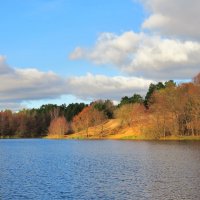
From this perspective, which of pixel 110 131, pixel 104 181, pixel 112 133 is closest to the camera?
pixel 104 181

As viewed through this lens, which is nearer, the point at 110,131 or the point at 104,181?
the point at 104,181

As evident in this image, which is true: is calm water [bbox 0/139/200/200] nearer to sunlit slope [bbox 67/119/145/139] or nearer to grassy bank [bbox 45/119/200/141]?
grassy bank [bbox 45/119/200/141]

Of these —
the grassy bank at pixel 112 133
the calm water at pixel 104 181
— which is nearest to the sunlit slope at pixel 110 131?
the grassy bank at pixel 112 133

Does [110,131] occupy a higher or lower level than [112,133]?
higher

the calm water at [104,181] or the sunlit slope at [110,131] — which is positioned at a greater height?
the sunlit slope at [110,131]

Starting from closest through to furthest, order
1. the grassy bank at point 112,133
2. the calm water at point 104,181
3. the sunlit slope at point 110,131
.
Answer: the calm water at point 104,181, the grassy bank at point 112,133, the sunlit slope at point 110,131

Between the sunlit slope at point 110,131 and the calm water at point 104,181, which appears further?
the sunlit slope at point 110,131

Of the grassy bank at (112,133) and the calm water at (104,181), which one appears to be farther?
the grassy bank at (112,133)

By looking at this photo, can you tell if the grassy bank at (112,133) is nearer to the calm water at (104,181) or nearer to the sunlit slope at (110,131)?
the sunlit slope at (110,131)

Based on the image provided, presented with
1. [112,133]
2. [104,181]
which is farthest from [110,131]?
[104,181]

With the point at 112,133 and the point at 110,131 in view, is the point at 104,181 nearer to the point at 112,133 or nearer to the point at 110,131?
the point at 112,133

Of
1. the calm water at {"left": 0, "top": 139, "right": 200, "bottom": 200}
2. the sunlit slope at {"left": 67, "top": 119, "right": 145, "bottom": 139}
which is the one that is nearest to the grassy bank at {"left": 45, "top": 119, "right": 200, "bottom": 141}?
the sunlit slope at {"left": 67, "top": 119, "right": 145, "bottom": 139}

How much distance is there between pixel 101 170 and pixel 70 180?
9161 millimetres

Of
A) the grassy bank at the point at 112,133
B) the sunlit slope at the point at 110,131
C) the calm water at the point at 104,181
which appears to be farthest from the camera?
the sunlit slope at the point at 110,131
